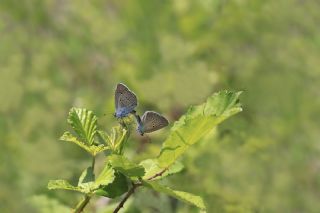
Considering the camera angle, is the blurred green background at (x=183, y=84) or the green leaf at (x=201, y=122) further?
the blurred green background at (x=183, y=84)

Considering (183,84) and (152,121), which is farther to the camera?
(183,84)

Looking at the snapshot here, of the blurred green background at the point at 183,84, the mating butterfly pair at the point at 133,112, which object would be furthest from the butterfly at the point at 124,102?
the blurred green background at the point at 183,84

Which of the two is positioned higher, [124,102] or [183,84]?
[183,84]

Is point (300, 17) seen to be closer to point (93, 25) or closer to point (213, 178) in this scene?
point (93, 25)

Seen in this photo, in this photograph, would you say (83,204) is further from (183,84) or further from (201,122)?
(183,84)

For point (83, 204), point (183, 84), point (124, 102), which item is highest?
point (183, 84)

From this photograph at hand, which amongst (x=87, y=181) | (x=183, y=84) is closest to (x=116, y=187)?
(x=87, y=181)

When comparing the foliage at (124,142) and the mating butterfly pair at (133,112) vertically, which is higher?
the mating butterfly pair at (133,112)

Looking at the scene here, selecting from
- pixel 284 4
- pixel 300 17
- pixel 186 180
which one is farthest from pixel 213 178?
pixel 300 17

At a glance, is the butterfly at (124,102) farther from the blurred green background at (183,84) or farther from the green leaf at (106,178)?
the blurred green background at (183,84)
